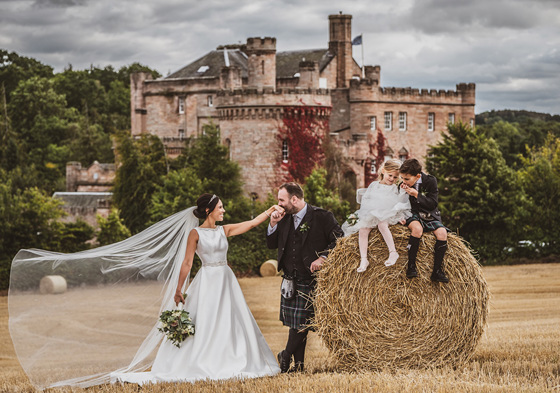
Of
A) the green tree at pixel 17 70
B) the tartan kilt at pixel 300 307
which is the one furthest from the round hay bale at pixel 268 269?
the green tree at pixel 17 70

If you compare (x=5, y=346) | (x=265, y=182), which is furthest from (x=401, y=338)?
(x=265, y=182)

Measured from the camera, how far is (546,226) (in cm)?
3738

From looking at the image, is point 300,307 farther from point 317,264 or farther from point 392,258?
point 392,258

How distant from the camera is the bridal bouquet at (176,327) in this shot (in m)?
9.74

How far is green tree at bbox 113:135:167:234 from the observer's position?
46.3 m

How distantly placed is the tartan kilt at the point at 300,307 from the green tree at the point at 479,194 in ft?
92.1

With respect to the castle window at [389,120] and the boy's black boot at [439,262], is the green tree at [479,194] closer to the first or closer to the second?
the castle window at [389,120]

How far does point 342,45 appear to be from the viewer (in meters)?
62.9

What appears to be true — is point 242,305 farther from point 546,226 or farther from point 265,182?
point 265,182

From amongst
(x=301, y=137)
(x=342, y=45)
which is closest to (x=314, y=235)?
(x=301, y=137)

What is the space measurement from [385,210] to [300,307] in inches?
60.0

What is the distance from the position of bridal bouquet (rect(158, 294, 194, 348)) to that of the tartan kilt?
1135 mm

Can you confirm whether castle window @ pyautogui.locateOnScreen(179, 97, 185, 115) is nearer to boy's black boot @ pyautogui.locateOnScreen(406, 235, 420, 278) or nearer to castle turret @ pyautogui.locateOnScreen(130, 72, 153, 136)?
castle turret @ pyautogui.locateOnScreen(130, 72, 153, 136)

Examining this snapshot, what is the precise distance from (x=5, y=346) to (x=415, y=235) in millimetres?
12394
